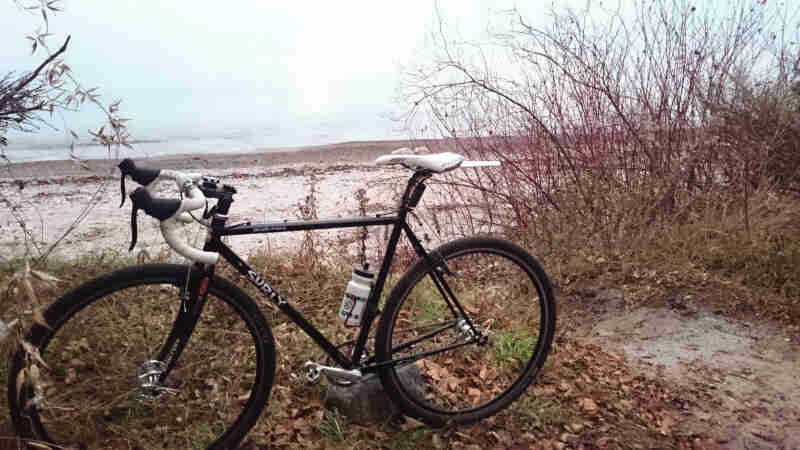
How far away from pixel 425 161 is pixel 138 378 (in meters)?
1.48

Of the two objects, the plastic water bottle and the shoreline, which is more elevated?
the shoreline

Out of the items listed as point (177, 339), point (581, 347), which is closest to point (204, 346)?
point (177, 339)

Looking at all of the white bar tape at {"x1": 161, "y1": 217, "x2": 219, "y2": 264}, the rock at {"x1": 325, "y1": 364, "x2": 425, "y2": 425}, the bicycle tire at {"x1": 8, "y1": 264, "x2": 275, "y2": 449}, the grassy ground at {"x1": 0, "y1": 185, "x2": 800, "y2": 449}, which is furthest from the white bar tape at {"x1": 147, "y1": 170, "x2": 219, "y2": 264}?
the rock at {"x1": 325, "y1": 364, "x2": 425, "y2": 425}

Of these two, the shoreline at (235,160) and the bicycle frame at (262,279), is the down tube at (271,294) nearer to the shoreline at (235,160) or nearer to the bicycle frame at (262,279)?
the bicycle frame at (262,279)

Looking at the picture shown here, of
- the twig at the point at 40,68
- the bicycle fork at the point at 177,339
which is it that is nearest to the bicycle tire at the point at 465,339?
the bicycle fork at the point at 177,339

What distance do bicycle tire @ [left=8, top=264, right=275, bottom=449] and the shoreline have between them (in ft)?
40.8

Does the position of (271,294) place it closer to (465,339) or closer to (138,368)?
(138,368)

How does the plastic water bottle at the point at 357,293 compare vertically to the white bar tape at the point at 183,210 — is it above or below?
below

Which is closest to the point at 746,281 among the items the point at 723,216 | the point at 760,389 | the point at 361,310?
the point at 723,216

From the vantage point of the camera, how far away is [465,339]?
119 inches

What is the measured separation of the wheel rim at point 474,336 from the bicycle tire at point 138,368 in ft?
2.43

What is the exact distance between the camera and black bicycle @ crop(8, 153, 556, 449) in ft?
7.14

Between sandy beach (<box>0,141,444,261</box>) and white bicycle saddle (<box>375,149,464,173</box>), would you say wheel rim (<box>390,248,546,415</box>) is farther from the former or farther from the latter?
sandy beach (<box>0,141,444,261</box>)

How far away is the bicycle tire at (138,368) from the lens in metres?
2.18
